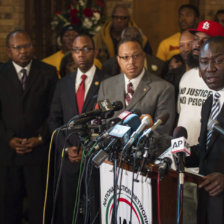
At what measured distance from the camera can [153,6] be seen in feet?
22.5

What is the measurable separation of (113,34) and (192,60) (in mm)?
1904

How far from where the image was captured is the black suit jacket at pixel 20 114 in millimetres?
4629

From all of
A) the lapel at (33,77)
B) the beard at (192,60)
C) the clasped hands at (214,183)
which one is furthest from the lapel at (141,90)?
the clasped hands at (214,183)

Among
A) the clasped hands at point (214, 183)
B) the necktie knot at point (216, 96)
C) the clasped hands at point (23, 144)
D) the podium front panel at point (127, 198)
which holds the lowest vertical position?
the clasped hands at point (23, 144)

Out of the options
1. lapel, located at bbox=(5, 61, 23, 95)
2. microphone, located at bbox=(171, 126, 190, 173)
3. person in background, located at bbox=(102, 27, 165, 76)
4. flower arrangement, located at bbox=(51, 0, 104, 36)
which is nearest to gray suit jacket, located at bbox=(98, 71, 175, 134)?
person in background, located at bbox=(102, 27, 165, 76)

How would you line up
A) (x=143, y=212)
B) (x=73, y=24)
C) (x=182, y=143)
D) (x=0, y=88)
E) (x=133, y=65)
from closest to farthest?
(x=182, y=143), (x=143, y=212), (x=133, y=65), (x=0, y=88), (x=73, y=24)

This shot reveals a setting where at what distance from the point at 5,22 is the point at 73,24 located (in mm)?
951

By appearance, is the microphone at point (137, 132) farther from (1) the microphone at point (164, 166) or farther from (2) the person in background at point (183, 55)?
(2) the person in background at point (183, 55)

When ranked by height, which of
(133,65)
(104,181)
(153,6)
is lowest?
(104,181)

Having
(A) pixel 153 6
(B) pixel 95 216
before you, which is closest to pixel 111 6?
(A) pixel 153 6

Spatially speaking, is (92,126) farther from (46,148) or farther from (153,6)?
(153,6)

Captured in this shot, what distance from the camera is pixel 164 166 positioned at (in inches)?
98.7

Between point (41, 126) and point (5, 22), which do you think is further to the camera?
point (5, 22)

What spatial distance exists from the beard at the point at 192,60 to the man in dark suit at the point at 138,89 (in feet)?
1.14
